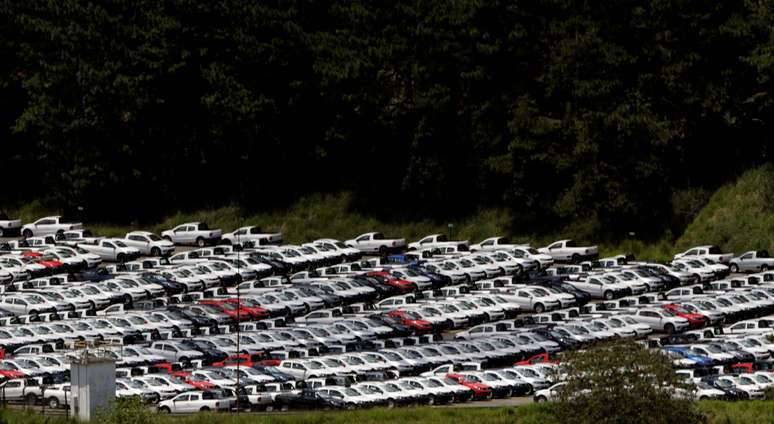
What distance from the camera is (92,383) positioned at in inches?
2835

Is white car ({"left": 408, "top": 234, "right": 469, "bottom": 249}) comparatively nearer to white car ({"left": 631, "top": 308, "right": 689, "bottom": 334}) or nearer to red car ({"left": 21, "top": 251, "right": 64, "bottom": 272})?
red car ({"left": 21, "top": 251, "right": 64, "bottom": 272})

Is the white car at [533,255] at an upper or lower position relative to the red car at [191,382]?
upper

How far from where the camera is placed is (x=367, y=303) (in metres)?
97.6

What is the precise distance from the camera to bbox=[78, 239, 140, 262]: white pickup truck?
372 feet

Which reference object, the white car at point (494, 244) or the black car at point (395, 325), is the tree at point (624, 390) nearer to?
the black car at point (395, 325)

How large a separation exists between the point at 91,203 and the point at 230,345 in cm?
4566

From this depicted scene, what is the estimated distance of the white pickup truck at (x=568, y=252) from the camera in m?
110

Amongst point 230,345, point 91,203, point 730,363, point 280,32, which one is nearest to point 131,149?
point 91,203

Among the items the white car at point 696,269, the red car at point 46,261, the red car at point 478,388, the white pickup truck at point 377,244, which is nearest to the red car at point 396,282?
the white pickup truck at point 377,244

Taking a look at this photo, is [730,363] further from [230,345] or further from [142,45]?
[142,45]

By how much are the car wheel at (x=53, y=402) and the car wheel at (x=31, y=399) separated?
2.21 ft

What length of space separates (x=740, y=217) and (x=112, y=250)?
36.2m

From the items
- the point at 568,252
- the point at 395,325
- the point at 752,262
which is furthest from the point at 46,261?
the point at 752,262

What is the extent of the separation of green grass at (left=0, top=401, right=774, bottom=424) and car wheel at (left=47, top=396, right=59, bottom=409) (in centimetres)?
248
